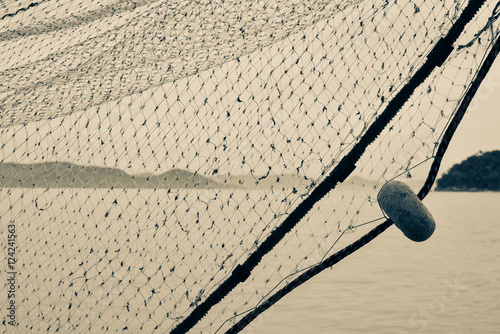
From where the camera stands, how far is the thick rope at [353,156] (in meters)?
2.47

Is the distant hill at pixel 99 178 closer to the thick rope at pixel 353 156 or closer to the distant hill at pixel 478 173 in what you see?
the thick rope at pixel 353 156

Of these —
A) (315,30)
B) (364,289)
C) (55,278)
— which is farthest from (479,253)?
(315,30)

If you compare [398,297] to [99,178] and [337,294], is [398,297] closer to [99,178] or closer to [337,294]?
[337,294]

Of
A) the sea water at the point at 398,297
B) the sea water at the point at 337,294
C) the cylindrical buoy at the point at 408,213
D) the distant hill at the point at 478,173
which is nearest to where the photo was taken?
the cylindrical buoy at the point at 408,213

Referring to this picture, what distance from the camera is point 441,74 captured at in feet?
8.36

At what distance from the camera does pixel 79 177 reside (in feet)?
12.1

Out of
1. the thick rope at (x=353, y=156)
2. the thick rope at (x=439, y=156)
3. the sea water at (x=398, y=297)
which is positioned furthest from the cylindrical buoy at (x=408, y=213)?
the sea water at (x=398, y=297)

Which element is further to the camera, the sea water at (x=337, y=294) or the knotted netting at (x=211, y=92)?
the sea water at (x=337, y=294)

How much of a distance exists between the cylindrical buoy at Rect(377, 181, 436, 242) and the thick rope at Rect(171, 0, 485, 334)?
298mm

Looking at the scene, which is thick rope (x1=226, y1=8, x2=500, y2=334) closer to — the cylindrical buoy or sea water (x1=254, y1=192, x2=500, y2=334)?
Result: the cylindrical buoy

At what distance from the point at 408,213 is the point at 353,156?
1.34 feet

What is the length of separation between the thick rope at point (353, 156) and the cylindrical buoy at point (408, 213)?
298mm

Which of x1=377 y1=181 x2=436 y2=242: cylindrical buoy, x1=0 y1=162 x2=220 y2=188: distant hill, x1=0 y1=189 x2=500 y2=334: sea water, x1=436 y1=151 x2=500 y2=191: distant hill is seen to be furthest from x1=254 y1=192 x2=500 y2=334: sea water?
x1=436 y1=151 x2=500 y2=191: distant hill

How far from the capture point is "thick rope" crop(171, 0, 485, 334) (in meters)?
2.47
